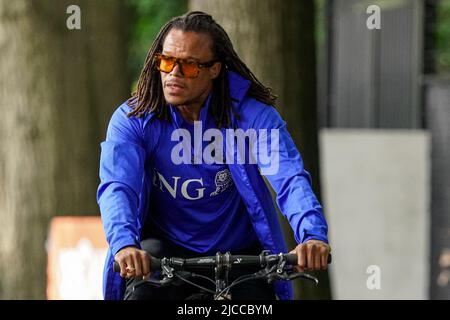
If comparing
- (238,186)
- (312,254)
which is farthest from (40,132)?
(312,254)

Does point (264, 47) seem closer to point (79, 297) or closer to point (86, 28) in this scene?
point (79, 297)

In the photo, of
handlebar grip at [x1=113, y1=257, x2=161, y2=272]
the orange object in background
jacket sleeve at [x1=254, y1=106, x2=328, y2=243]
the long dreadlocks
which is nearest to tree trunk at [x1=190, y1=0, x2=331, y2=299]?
the orange object in background

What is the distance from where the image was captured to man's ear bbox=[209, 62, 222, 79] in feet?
16.4

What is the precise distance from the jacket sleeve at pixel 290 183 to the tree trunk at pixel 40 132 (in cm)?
649

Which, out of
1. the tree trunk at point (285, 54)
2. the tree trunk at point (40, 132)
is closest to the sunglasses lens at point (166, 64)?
the tree trunk at point (285, 54)

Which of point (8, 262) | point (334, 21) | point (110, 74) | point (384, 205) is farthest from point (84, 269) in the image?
point (334, 21)

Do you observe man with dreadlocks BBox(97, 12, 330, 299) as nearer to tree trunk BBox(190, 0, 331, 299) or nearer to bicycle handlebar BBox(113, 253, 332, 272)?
bicycle handlebar BBox(113, 253, 332, 272)

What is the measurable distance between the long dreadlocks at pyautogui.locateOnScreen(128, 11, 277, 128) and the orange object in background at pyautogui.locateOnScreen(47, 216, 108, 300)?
503 centimetres

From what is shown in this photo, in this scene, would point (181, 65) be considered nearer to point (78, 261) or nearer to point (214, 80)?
point (214, 80)

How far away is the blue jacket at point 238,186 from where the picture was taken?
471 cm

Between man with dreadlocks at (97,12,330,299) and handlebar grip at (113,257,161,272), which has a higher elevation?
man with dreadlocks at (97,12,330,299)

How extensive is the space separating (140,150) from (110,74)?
724 cm

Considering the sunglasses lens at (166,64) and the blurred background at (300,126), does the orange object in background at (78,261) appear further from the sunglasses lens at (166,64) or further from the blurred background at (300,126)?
the sunglasses lens at (166,64)

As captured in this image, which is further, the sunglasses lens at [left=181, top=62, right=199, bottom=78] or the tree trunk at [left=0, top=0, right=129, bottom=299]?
the tree trunk at [left=0, top=0, right=129, bottom=299]
